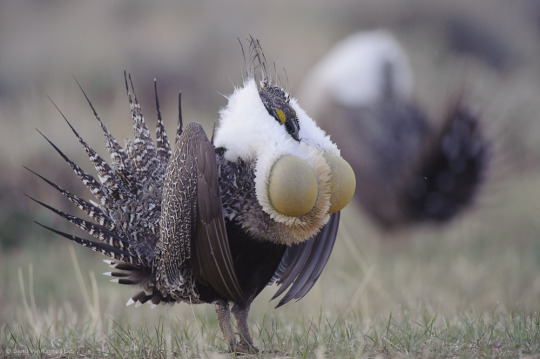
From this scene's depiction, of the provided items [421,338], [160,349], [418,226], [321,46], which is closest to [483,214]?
[418,226]

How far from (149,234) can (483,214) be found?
4.45 meters

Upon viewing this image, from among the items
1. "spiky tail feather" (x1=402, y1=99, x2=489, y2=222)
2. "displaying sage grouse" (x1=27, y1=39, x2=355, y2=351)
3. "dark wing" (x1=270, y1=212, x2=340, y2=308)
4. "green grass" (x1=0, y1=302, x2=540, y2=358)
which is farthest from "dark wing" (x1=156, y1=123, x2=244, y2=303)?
"spiky tail feather" (x1=402, y1=99, x2=489, y2=222)

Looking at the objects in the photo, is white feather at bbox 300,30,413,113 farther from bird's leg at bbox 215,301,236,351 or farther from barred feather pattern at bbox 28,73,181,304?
bird's leg at bbox 215,301,236,351

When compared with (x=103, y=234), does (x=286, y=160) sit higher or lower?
higher

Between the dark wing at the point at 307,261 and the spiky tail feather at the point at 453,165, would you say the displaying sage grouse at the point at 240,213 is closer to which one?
the dark wing at the point at 307,261

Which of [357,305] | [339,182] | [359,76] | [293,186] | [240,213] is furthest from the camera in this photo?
[359,76]

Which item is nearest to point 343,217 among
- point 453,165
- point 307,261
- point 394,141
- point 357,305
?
point 394,141

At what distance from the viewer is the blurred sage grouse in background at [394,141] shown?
5371 millimetres

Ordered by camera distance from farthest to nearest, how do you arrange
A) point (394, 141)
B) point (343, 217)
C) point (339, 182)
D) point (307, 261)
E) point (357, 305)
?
point (343, 217) → point (394, 141) → point (357, 305) → point (307, 261) → point (339, 182)

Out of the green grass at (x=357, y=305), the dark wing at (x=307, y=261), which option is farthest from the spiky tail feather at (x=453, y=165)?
the dark wing at (x=307, y=261)

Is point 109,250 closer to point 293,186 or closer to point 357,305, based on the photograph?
point 293,186

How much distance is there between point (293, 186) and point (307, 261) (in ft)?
2.24

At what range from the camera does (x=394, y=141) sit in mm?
5992

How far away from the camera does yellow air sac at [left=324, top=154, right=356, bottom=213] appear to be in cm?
248
